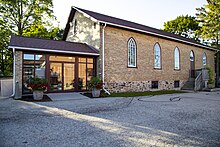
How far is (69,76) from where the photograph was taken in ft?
41.2

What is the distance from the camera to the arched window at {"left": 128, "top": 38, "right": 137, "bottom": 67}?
14641 mm

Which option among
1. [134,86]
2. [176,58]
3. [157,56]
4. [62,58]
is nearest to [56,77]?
[62,58]

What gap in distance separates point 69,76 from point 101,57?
9.51ft

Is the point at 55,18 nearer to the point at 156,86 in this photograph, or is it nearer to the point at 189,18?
the point at 156,86

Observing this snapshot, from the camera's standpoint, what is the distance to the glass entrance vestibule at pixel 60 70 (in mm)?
10922

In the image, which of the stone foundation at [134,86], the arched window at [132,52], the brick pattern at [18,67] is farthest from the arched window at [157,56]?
the brick pattern at [18,67]

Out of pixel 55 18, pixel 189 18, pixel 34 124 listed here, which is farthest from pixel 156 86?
pixel 189 18

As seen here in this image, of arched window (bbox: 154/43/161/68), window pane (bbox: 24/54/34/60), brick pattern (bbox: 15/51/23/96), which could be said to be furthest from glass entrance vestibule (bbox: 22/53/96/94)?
arched window (bbox: 154/43/161/68)

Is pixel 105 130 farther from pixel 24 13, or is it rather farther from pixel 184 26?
pixel 184 26

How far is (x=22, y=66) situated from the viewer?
1059 centimetres

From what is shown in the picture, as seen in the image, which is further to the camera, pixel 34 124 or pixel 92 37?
pixel 92 37

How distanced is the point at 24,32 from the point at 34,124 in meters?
20.7

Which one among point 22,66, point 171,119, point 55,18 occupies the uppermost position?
point 55,18

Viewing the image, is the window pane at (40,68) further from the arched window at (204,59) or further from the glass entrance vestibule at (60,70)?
the arched window at (204,59)
